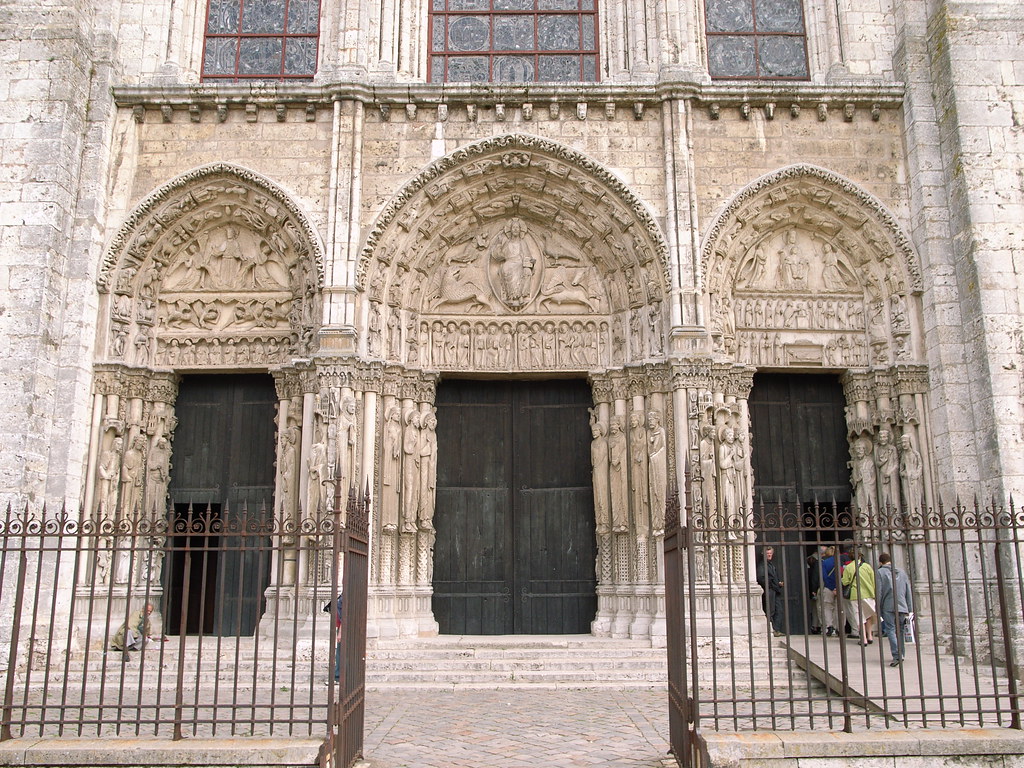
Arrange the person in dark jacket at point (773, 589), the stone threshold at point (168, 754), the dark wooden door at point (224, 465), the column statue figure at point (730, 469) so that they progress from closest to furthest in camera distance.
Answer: the stone threshold at point (168, 754), the column statue figure at point (730, 469), the person in dark jacket at point (773, 589), the dark wooden door at point (224, 465)

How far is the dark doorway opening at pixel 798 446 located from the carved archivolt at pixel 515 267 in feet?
6.77

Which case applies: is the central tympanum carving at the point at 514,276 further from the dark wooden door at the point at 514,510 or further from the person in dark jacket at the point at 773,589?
the person in dark jacket at the point at 773,589

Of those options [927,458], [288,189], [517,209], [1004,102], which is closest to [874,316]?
[927,458]

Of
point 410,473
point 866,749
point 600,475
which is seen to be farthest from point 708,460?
point 866,749

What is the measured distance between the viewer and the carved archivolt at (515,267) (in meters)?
12.2

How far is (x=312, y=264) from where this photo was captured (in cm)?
1211

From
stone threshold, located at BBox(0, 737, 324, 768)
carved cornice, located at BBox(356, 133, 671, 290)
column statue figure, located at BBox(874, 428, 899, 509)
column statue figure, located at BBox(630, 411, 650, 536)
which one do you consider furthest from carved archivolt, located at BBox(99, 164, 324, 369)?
column statue figure, located at BBox(874, 428, 899, 509)

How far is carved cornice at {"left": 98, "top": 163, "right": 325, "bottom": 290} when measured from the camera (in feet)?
39.4

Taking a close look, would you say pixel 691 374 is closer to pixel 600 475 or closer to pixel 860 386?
pixel 600 475

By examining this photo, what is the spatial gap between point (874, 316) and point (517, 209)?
5.29 metres

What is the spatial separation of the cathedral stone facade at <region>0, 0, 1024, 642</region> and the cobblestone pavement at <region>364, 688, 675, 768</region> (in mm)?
2345

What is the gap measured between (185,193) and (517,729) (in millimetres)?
8691

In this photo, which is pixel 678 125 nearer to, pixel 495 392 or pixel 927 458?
pixel 495 392

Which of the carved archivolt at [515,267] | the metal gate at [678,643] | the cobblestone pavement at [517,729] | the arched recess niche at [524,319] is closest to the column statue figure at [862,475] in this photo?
the arched recess niche at [524,319]
